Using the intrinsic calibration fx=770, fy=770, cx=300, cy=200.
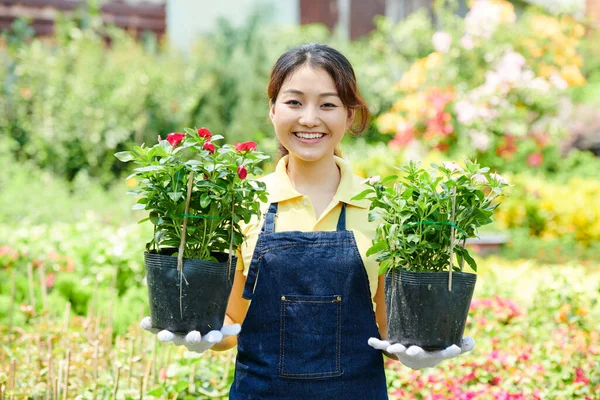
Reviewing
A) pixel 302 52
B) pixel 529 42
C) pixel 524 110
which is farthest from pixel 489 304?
pixel 529 42

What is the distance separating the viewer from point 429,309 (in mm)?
1796

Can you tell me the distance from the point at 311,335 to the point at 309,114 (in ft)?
1.83

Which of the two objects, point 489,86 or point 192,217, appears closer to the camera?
point 192,217

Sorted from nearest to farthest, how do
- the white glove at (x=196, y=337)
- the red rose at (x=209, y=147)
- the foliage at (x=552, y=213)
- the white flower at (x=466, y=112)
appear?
the white glove at (x=196, y=337) → the red rose at (x=209, y=147) → the foliage at (x=552, y=213) → the white flower at (x=466, y=112)

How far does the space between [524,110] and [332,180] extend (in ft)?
22.8

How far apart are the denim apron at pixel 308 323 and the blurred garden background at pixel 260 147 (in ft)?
2.58

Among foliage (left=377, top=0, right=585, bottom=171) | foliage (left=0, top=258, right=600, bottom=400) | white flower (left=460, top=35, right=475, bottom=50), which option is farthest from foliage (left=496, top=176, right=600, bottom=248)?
foliage (left=0, top=258, right=600, bottom=400)

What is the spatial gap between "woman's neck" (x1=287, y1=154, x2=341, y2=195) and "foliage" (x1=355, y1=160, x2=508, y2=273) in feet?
0.81

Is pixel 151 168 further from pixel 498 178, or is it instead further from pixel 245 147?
pixel 498 178

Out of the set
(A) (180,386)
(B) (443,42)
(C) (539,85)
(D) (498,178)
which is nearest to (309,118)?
(D) (498,178)

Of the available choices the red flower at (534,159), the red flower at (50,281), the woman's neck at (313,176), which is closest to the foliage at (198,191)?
the woman's neck at (313,176)

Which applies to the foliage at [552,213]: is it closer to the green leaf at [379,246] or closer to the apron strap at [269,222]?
the apron strap at [269,222]

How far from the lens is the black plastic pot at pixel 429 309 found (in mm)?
1797

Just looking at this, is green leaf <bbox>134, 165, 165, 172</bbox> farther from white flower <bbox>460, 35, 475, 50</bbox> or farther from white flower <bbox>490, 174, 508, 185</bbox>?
white flower <bbox>460, 35, 475, 50</bbox>
